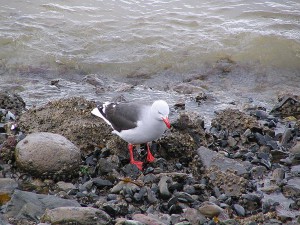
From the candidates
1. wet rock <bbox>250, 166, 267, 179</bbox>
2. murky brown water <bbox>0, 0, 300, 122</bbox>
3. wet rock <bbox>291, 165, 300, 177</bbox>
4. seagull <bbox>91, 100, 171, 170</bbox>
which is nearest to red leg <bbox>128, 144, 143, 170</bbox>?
seagull <bbox>91, 100, 171, 170</bbox>

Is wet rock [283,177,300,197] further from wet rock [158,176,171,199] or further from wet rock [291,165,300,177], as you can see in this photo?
wet rock [158,176,171,199]

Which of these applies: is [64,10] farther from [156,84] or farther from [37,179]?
[37,179]

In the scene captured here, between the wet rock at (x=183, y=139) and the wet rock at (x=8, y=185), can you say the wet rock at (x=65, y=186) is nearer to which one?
the wet rock at (x=8, y=185)

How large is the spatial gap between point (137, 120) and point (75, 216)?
2323 millimetres

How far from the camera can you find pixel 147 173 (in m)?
7.59

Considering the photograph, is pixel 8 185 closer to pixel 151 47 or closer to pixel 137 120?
pixel 137 120

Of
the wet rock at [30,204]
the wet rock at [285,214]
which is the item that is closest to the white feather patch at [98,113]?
the wet rock at [30,204]

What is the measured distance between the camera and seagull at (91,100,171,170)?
24.5 feet

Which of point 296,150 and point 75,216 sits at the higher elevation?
point 75,216

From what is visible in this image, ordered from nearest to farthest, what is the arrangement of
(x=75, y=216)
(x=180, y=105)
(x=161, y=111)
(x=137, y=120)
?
(x=75, y=216), (x=161, y=111), (x=137, y=120), (x=180, y=105)

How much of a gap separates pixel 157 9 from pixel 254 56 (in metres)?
4.14

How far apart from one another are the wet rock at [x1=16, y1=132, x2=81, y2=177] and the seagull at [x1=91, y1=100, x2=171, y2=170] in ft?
3.00

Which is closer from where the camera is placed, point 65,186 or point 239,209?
point 239,209

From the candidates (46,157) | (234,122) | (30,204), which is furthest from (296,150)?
(30,204)
